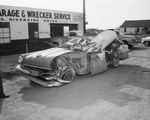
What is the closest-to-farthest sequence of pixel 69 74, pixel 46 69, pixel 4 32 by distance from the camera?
pixel 46 69 < pixel 69 74 < pixel 4 32

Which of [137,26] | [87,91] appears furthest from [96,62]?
[137,26]

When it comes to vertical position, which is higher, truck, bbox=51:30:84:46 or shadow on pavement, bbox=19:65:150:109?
truck, bbox=51:30:84:46

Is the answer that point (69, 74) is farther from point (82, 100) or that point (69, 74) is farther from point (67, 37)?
point (67, 37)

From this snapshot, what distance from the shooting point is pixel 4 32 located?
14.2 meters

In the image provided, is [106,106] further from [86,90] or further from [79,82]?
[79,82]

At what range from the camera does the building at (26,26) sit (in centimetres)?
1413

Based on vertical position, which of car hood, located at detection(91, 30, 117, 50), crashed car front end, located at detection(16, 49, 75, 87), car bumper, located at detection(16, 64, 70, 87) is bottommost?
car bumper, located at detection(16, 64, 70, 87)

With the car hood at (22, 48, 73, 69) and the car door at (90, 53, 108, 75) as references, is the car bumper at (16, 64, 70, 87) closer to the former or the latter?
the car hood at (22, 48, 73, 69)

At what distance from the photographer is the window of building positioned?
1400cm

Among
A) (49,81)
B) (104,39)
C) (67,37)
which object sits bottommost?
(49,81)

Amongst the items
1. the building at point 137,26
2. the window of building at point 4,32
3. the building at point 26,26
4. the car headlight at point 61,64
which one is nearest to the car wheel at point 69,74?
the car headlight at point 61,64

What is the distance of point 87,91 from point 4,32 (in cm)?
1110

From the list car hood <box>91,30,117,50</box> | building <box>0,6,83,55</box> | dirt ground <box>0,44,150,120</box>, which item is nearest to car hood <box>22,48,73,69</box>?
dirt ground <box>0,44,150,120</box>

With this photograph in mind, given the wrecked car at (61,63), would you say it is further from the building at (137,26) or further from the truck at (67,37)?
the building at (137,26)
